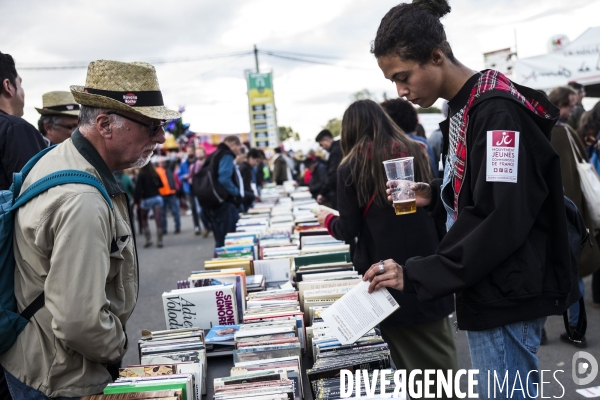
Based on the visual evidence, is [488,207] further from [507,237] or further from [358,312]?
[358,312]

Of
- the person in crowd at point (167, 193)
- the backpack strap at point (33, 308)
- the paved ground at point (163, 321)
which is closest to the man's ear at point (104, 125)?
the backpack strap at point (33, 308)

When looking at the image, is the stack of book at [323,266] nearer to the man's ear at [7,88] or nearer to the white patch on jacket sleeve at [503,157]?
the white patch on jacket sleeve at [503,157]

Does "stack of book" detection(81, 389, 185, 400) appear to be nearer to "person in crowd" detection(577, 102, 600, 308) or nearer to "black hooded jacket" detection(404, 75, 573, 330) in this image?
"black hooded jacket" detection(404, 75, 573, 330)

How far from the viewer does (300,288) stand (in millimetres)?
2990

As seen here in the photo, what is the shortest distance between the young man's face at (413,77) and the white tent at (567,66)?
9227 mm

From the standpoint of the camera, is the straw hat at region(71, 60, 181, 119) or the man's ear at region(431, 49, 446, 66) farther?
the straw hat at region(71, 60, 181, 119)

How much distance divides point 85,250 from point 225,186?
646 cm

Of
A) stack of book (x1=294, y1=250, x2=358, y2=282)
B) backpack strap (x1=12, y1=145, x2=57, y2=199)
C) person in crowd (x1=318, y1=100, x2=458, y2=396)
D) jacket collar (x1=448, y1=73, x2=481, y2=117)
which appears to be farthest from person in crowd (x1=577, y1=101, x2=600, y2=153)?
backpack strap (x1=12, y1=145, x2=57, y2=199)

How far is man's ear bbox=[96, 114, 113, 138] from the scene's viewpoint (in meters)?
2.12

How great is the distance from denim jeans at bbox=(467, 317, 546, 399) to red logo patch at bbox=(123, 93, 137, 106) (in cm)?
152

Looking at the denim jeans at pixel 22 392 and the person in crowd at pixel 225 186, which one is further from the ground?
the person in crowd at pixel 225 186

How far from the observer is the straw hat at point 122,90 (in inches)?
82.8

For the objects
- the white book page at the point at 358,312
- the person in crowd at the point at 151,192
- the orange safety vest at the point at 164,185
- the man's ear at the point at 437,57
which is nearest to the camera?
the man's ear at the point at 437,57
